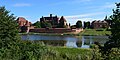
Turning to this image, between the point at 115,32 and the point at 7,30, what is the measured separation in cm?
1177

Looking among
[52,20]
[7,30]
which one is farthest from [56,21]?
[7,30]

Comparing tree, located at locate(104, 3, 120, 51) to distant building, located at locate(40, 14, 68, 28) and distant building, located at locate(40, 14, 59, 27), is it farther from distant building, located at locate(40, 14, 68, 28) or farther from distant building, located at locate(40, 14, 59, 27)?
distant building, located at locate(40, 14, 59, 27)

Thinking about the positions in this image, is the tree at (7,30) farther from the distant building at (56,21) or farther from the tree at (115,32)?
the distant building at (56,21)

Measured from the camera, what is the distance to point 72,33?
134 metres

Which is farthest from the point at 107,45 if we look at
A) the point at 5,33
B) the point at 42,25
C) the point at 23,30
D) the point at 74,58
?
the point at 42,25

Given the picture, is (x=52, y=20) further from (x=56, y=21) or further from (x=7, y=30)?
(x=7, y=30)

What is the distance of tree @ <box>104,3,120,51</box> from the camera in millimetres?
14914

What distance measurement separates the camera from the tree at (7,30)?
24.0m

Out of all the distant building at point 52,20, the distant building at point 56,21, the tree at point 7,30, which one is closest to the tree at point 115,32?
the tree at point 7,30

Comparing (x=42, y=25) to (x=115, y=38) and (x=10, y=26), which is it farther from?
(x=115, y=38)

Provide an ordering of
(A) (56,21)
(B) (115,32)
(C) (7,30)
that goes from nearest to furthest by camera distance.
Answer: (B) (115,32) < (C) (7,30) < (A) (56,21)

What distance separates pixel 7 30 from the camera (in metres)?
24.7

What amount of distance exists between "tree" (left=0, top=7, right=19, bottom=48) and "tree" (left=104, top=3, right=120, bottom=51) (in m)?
10.4

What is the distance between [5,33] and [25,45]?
1914mm
